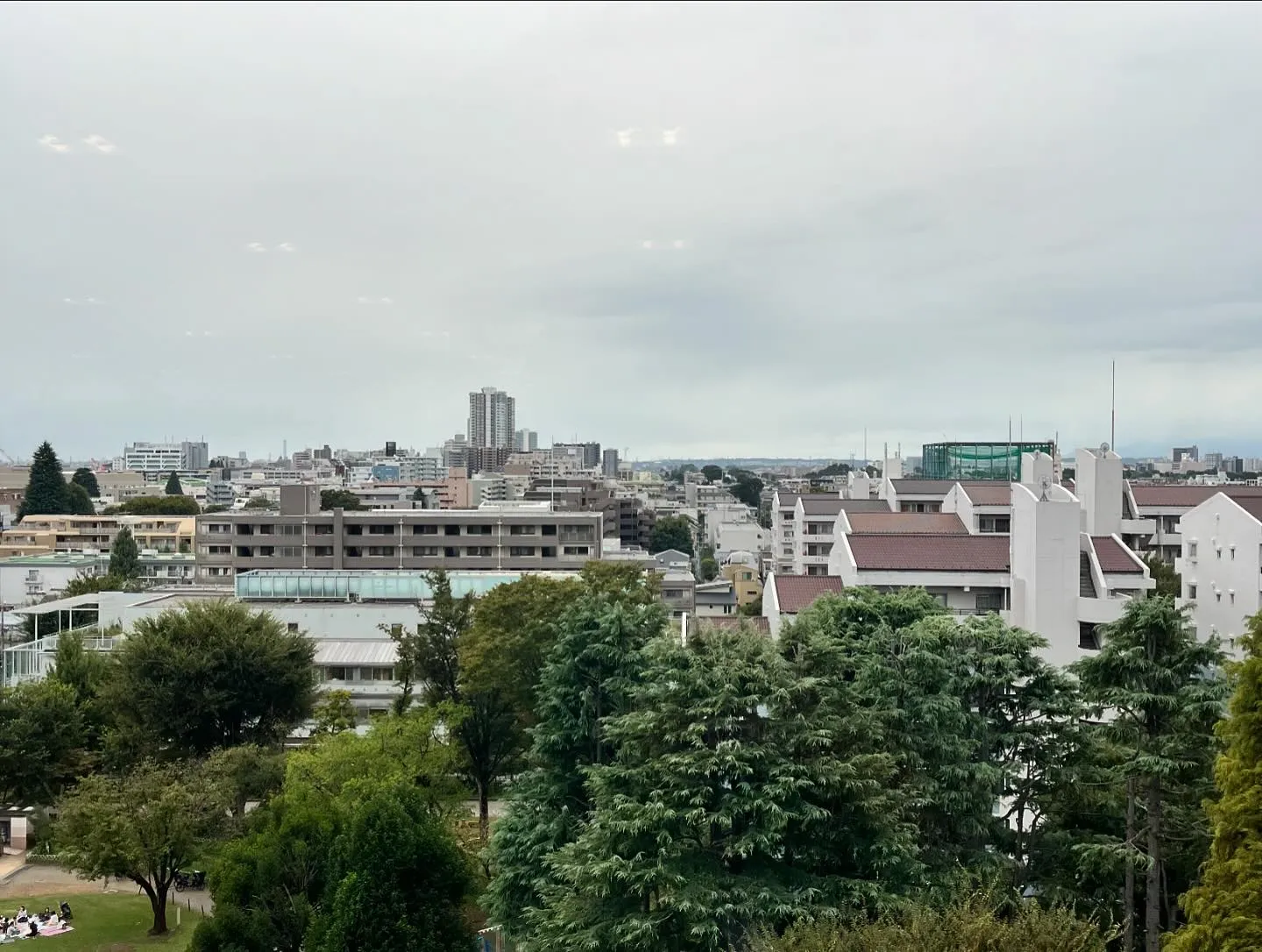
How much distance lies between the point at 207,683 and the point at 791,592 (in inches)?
661

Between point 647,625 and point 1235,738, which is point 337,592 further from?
point 1235,738

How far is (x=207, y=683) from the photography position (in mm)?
26453

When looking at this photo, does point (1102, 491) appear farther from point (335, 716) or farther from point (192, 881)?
point (192, 881)

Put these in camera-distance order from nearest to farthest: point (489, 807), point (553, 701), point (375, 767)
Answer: point (553, 701) < point (375, 767) < point (489, 807)

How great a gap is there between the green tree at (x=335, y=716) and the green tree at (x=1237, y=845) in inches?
787

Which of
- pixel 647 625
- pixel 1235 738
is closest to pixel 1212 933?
pixel 1235 738

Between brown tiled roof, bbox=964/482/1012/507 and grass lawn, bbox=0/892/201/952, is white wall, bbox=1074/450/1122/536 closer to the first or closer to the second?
brown tiled roof, bbox=964/482/1012/507

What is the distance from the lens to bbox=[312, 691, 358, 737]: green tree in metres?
26.4

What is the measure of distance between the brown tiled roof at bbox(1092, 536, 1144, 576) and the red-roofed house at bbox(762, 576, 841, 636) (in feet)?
25.1

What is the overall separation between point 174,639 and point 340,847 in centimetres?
1319

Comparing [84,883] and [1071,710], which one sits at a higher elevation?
[1071,710]

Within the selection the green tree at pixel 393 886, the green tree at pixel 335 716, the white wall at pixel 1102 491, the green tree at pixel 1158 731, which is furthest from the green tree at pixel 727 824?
the white wall at pixel 1102 491

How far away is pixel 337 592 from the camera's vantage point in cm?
4241

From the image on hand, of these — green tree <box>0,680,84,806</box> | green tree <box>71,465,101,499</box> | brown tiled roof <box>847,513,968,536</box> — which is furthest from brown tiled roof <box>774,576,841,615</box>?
green tree <box>71,465,101,499</box>
